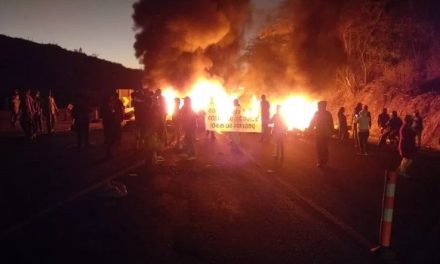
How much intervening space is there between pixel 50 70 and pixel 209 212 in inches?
1792

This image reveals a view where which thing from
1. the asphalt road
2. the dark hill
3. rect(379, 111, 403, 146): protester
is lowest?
the asphalt road

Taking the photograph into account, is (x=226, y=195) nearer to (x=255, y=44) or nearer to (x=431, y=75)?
(x=431, y=75)

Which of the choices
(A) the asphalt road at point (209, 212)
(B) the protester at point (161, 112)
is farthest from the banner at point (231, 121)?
(A) the asphalt road at point (209, 212)

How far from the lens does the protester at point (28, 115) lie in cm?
1823

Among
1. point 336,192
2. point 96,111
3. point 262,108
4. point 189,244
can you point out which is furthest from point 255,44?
point 189,244

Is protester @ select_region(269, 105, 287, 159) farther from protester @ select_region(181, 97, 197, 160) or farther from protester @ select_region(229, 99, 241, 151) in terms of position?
protester @ select_region(181, 97, 197, 160)

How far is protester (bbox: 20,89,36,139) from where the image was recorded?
1823cm

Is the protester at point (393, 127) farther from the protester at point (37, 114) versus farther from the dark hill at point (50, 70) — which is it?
the dark hill at point (50, 70)

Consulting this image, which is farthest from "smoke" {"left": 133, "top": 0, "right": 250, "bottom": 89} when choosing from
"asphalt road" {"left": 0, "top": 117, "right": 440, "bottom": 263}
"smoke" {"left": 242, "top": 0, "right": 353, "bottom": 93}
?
"asphalt road" {"left": 0, "top": 117, "right": 440, "bottom": 263}

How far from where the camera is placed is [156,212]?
7.69 meters

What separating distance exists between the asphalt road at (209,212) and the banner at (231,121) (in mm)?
3745

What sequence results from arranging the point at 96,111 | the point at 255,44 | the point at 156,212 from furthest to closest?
the point at 255,44 < the point at 96,111 < the point at 156,212

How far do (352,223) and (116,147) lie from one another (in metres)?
11.3

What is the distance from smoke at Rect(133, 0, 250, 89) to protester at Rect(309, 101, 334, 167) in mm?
21028
